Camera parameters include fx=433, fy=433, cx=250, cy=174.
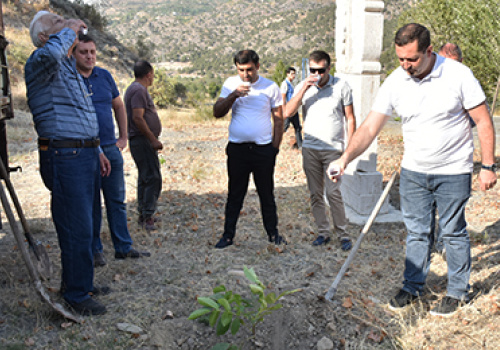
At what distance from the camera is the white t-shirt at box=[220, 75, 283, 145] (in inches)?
173

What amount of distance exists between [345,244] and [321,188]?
0.67 m

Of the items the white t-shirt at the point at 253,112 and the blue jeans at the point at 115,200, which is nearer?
the blue jeans at the point at 115,200

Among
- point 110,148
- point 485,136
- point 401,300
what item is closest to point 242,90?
point 110,148

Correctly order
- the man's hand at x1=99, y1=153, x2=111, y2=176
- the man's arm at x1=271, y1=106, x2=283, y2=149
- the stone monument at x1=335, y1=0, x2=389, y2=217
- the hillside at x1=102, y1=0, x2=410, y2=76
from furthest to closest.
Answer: the hillside at x1=102, y1=0, x2=410, y2=76, the stone monument at x1=335, y1=0, x2=389, y2=217, the man's arm at x1=271, y1=106, x2=283, y2=149, the man's hand at x1=99, y1=153, x2=111, y2=176

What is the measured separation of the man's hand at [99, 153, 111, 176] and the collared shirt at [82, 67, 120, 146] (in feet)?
1.03

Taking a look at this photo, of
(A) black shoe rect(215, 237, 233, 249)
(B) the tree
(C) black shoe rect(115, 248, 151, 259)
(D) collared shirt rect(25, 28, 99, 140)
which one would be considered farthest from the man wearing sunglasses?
(B) the tree

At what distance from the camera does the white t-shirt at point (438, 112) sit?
117 inches

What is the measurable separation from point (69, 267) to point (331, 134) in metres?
2.87

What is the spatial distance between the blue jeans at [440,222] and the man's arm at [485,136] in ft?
0.37

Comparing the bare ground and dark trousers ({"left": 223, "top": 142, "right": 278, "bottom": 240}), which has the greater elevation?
dark trousers ({"left": 223, "top": 142, "right": 278, "bottom": 240})

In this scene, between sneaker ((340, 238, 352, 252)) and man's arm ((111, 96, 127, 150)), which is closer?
man's arm ((111, 96, 127, 150))

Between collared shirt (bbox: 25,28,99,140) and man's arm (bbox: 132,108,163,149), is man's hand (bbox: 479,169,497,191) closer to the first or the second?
collared shirt (bbox: 25,28,99,140)

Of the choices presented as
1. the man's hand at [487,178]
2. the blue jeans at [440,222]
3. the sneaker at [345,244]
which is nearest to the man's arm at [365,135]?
the blue jeans at [440,222]

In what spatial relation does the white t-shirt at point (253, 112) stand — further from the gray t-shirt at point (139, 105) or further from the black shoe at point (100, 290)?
the black shoe at point (100, 290)
